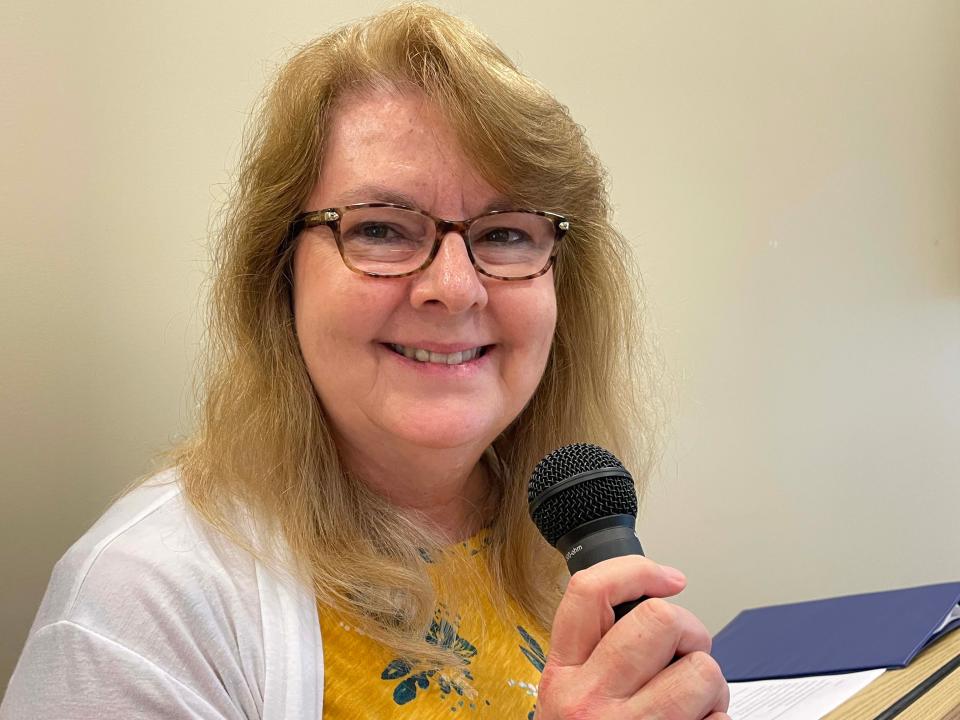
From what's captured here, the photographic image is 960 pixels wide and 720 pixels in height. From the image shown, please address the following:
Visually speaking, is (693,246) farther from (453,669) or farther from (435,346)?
(453,669)

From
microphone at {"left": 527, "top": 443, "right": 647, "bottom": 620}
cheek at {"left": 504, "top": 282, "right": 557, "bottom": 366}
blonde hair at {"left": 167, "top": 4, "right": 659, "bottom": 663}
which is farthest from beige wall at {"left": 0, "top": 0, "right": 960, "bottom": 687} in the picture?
microphone at {"left": 527, "top": 443, "right": 647, "bottom": 620}

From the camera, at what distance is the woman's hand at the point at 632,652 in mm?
612

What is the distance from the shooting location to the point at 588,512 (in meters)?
0.69

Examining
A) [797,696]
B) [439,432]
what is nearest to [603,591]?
[439,432]

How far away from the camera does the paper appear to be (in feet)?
3.57

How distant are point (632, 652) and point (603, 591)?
0.15 feet

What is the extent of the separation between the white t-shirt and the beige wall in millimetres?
356

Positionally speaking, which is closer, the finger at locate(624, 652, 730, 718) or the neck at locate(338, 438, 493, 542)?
the finger at locate(624, 652, 730, 718)

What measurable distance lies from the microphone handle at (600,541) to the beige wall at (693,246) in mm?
795

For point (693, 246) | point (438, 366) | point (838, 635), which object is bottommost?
point (838, 635)

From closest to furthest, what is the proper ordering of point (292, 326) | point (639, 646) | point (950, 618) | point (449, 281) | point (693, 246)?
1. point (639, 646)
2. point (449, 281)
3. point (292, 326)
4. point (950, 618)
5. point (693, 246)

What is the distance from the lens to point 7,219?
1.10 m

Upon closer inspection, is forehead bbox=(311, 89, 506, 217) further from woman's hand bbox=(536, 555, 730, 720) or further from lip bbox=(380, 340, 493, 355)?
woman's hand bbox=(536, 555, 730, 720)

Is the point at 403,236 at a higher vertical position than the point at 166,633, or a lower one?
higher
